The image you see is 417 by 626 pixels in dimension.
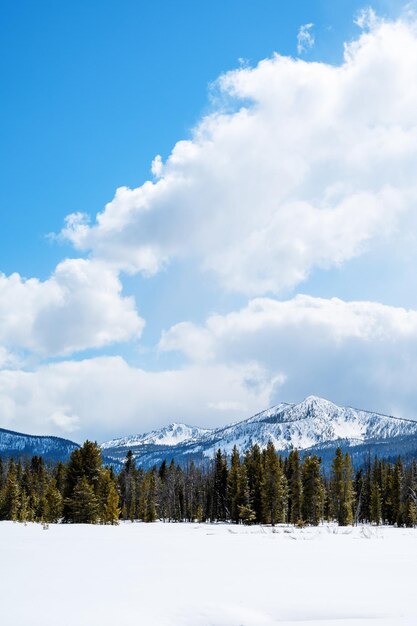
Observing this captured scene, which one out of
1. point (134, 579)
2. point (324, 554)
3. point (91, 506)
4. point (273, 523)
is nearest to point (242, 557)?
point (324, 554)

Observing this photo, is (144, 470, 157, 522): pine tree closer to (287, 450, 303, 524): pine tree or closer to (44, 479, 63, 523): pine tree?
(287, 450, 303, 524): pine tree

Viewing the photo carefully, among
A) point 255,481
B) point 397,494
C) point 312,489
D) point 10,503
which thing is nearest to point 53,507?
point 10,503

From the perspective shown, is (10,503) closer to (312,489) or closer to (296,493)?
(312,489)

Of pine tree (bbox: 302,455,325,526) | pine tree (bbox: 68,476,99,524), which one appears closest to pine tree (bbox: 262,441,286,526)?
pine tree (bbox: 302,455,325,526)

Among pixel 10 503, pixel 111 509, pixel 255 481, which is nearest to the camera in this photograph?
pixel 111 509

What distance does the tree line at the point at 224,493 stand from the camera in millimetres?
45656

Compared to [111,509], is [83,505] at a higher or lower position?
higher

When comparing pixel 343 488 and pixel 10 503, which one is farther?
pixel 343 488

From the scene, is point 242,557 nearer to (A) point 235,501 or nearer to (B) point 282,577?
(B) point 282,577

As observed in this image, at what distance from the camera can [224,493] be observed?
8569cm

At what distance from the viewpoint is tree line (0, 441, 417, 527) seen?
45.7m

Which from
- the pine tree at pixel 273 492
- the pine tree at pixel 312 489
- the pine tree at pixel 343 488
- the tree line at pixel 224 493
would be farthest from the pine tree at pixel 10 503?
the pine tree at pixel 343 488

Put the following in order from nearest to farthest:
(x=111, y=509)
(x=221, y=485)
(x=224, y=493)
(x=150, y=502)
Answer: (x=111, y=509) → (x=150, y=502) → (x=224, y=493) → (x=221, y=485)

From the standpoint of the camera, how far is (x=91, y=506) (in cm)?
4106
